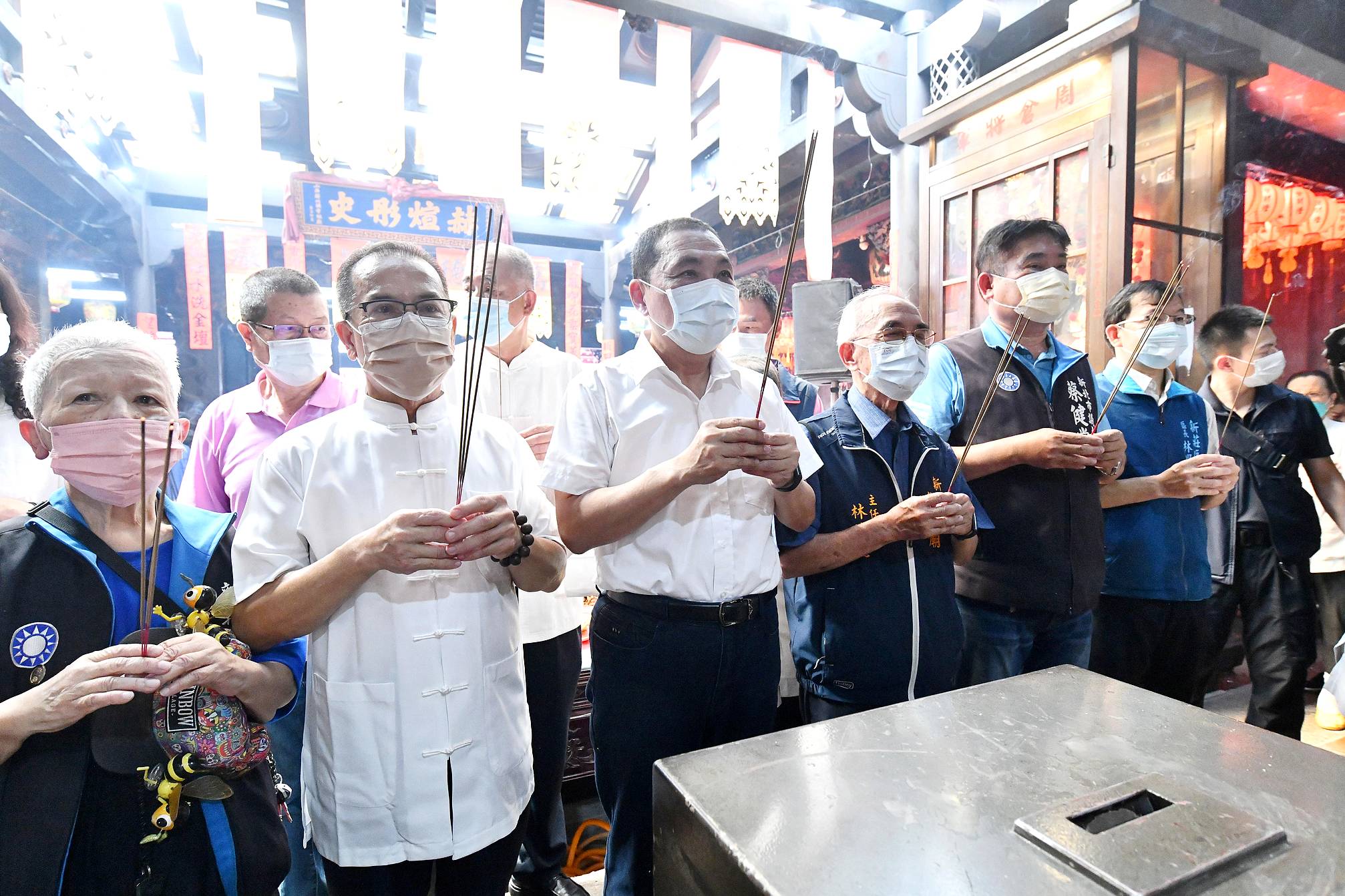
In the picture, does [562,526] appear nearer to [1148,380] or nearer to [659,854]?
[659,854]

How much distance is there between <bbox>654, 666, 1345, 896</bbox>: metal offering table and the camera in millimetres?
748

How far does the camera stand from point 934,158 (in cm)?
402

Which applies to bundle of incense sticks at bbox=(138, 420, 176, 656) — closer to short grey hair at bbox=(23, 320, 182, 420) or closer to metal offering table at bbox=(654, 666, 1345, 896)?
short grey hair at bbox=(23, 320, 182, 420)

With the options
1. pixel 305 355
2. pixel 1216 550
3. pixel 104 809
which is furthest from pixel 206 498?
pixel 1216 550

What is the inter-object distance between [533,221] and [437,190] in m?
0.46

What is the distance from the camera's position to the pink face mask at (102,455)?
1033 mm

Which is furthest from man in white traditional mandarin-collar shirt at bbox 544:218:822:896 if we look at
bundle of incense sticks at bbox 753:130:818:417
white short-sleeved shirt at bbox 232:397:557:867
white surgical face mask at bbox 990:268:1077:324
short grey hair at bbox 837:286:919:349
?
white surgical face mask at bbox 990:268:1077:324

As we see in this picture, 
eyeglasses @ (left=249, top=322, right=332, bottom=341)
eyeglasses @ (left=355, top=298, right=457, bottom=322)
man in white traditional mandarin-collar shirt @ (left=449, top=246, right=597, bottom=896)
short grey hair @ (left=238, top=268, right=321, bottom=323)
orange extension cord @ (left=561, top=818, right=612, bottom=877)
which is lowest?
orange extension cord @ (left=561, top=818, right=612, bottom=877)

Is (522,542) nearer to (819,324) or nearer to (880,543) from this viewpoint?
(880,543)

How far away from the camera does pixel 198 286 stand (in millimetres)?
2779

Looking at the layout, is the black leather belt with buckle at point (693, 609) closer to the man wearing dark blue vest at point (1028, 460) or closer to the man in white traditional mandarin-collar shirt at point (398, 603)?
the man in white traditional mandarin-collar shirt at point (398, 603)

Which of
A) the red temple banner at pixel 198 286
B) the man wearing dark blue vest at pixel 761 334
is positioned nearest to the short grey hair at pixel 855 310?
the man wearing dark blue vest at pixel 761 334

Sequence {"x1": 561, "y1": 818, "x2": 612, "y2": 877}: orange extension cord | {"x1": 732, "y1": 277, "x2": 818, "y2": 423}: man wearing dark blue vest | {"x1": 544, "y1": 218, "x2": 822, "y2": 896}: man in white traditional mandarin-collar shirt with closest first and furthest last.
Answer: {"x1": 544, "y1": 218, "x2": 822, "y2": 896}: man in white traditional mandarin-collar shirt
{"x1": 561, "y1": 818, "x2": 612, "y2": 877}: orange extension cord
{"x1": 732, "y1": 277, "x2": 818, "y2": 423}: man wearing dark blue vest

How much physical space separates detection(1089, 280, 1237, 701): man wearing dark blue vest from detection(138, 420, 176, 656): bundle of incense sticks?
2.42m
